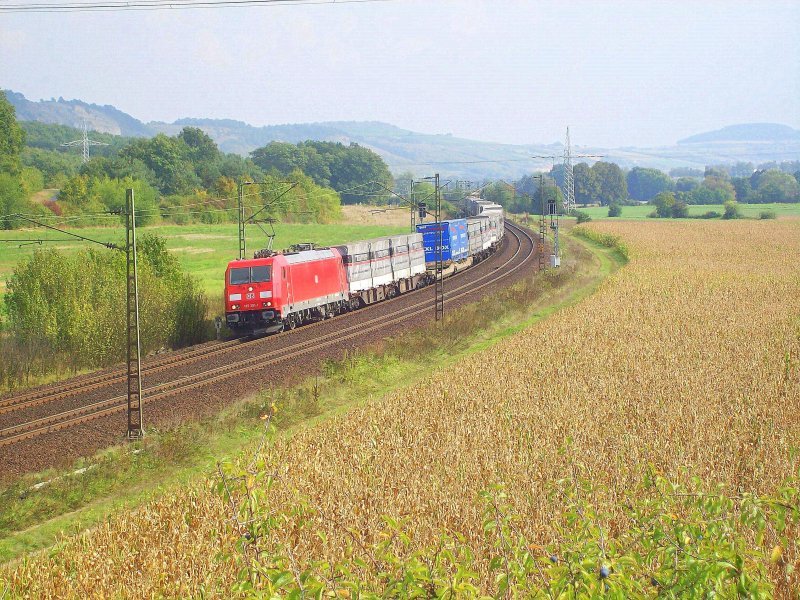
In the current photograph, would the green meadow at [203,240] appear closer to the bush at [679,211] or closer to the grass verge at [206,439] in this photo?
the grass verge at [206,439]

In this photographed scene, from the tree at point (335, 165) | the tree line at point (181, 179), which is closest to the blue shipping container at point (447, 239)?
the tree line at point (181, 179)

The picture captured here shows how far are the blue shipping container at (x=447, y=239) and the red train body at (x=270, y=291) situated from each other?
17.8m

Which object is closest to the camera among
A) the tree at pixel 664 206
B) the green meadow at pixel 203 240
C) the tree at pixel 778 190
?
the green meadow at pixel 203 240

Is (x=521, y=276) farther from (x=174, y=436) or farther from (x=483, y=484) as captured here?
(x=483, y=484)

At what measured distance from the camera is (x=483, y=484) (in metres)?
12.8

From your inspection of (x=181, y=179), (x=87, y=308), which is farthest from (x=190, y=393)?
(x=181, y=179)

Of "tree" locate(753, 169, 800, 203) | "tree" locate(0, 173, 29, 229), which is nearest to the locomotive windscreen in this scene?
"tree" locate(0, 173, 29, 229)

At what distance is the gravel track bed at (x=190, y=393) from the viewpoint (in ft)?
61.0

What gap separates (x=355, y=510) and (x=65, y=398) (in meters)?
15.0

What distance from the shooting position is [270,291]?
3350 centimetres

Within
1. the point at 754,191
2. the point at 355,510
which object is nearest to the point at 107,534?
the point at 355,510

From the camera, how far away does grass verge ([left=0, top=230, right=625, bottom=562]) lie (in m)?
14.8

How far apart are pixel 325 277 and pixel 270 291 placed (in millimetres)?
5527

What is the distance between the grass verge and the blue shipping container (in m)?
17.6
